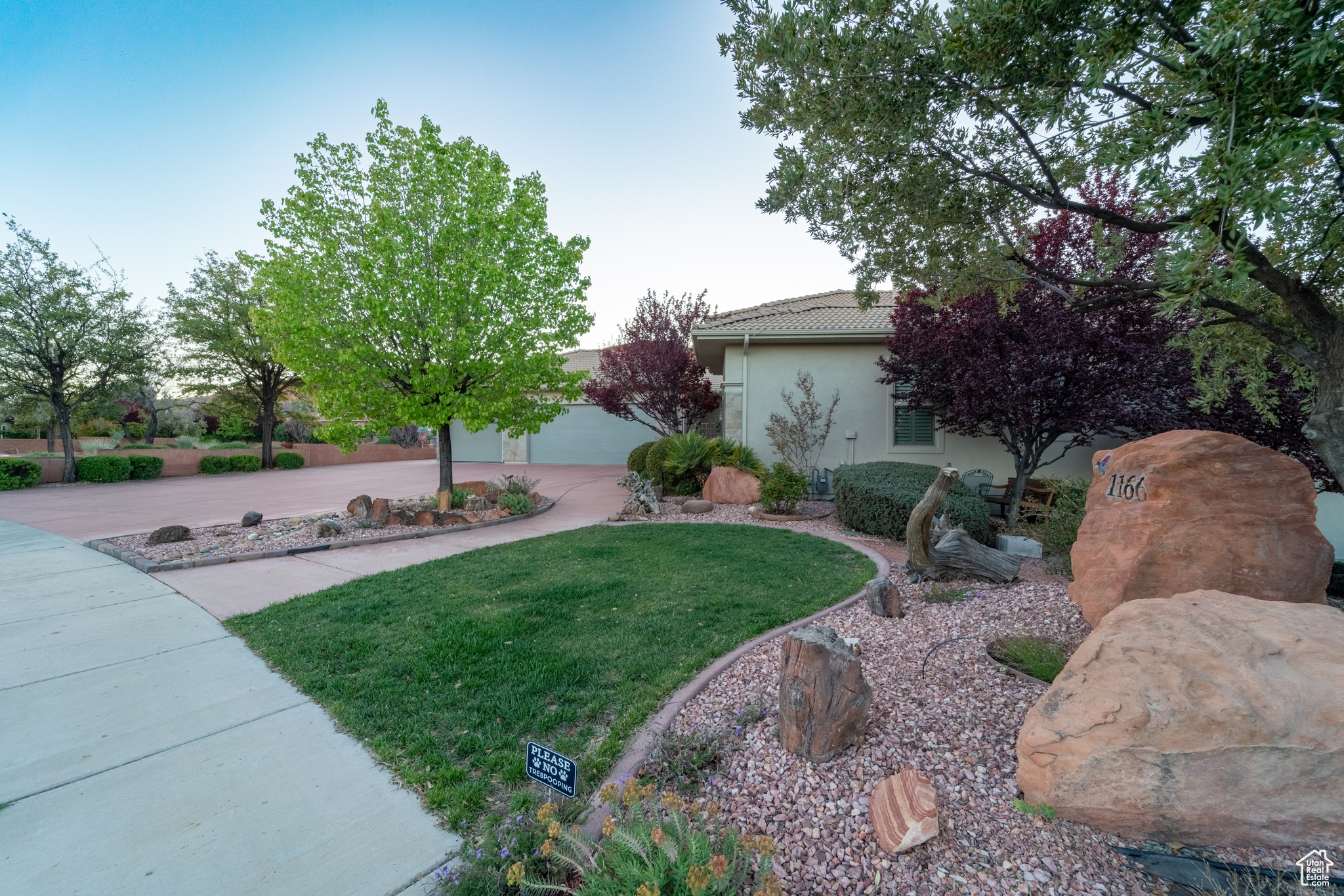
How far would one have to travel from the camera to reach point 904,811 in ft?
5.94

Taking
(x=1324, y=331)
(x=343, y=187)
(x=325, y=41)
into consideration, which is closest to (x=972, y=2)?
(x=1324, y=331)

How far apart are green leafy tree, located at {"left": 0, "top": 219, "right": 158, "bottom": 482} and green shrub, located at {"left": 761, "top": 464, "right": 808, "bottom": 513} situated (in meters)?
19.0

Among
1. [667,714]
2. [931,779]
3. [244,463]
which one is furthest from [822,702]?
[244,463]

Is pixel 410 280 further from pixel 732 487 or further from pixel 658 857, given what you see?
pixel 658 857

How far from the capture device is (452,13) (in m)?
6.62

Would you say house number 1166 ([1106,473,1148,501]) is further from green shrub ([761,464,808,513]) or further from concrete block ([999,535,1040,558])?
green shrub ([761,464,808,513])

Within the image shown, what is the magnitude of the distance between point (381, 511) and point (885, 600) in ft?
23.5

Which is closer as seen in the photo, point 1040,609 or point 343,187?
point 1040,609

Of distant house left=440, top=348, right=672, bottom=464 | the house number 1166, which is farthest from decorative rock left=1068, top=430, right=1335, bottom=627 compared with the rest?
distant house left=440, top=348, right=672, bottom=464

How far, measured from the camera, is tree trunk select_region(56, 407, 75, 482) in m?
14.4

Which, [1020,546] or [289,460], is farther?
[289,460]

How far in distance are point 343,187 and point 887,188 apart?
312 inches

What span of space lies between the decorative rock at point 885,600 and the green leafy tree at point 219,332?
2025cm

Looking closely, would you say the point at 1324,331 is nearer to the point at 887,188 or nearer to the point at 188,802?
the point at 887,188
